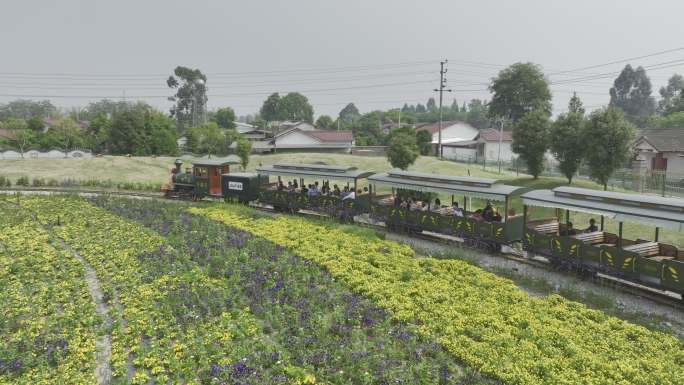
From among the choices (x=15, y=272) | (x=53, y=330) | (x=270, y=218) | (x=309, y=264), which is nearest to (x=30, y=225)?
(x=15, y=272)

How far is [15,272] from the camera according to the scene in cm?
1598

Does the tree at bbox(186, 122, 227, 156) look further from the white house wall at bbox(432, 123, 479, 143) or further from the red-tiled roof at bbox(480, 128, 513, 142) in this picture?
the white house wall at bbox(432, 123, 479, 143)

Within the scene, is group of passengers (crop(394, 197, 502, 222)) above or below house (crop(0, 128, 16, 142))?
below

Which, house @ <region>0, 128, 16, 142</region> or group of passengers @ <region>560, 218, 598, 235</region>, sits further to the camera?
house @ <region>0, 128, 16, 142</region>

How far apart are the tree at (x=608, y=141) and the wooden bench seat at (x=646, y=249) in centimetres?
1749

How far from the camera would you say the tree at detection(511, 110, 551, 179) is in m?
38.9

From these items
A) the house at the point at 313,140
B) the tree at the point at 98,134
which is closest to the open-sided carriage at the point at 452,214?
the house at the point at 313,140

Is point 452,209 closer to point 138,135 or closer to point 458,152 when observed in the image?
point 458,152

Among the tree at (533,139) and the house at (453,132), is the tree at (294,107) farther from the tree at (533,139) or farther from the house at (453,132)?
Answer: the tree at (533,139)

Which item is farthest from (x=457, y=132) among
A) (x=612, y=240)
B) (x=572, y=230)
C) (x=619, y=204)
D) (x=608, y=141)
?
(x=619, y=204)

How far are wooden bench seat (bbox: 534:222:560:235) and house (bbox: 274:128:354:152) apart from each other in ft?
200

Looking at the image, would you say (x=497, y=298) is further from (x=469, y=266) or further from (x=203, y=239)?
(x=203, y=239)

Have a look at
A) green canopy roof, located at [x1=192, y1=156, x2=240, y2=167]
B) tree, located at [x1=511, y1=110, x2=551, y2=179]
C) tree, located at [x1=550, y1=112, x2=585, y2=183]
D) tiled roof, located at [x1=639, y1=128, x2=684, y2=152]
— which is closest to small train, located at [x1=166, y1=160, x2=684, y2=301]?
green canopy roof, located at [x1=192, y1=156, x2=240, y2=167]

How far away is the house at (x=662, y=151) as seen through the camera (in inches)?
1620
